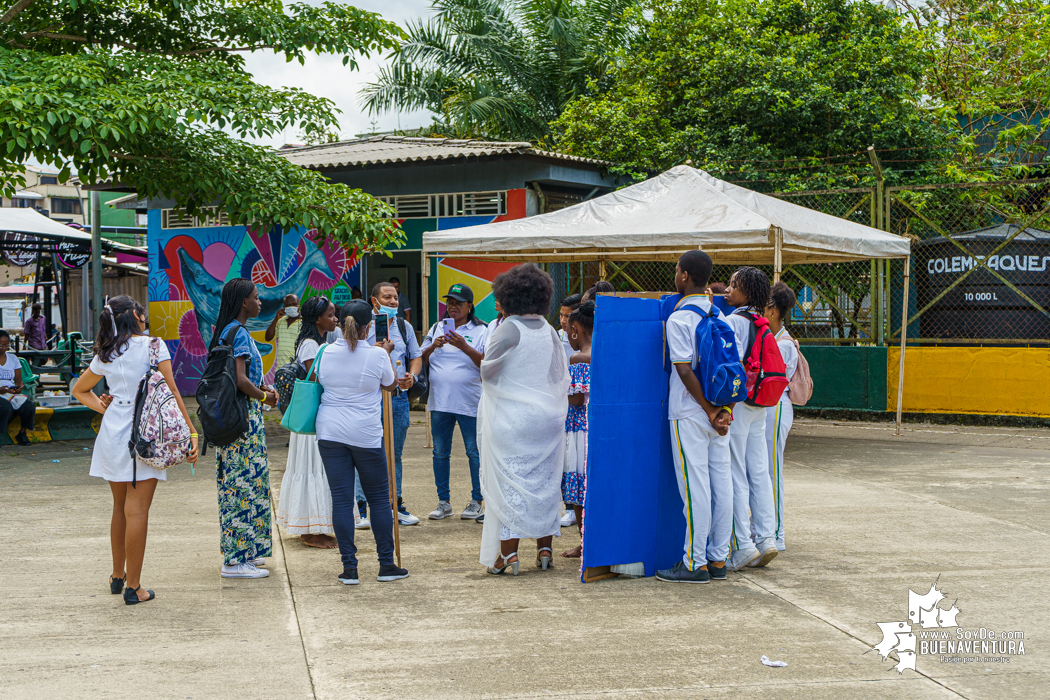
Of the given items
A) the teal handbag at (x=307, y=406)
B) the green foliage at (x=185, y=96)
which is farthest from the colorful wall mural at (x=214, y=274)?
the teal handbag at (x=307, y=406)

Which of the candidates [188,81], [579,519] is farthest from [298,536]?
[188,81]

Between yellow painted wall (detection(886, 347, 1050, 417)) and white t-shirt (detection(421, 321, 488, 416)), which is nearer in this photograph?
white t-shirt (detection(421, 321, 488, 416))

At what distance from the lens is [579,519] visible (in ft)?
20.2

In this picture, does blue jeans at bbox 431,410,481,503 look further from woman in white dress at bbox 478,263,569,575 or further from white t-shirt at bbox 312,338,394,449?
white t-shirt at bbox 312,338,394,449

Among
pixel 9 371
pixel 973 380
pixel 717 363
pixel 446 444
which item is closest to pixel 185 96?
pixel 9 371

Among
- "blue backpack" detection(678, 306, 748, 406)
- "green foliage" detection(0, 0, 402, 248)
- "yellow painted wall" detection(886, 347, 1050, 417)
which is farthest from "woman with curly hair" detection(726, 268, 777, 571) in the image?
"yellow painted wall" detection(886, 347, 1050, 417)

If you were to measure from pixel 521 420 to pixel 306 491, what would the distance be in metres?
1.68

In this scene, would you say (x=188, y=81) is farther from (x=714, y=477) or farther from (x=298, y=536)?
(x=714, y=477)

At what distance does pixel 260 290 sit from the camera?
51.3 ft

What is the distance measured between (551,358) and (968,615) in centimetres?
250

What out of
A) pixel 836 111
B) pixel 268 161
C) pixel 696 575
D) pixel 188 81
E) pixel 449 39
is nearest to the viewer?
pixel 696 575

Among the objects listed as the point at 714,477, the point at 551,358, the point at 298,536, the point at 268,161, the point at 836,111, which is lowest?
the point at 298,536

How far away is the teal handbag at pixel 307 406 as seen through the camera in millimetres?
5336

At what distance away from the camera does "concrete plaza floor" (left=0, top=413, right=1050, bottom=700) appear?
3863 millimetres
